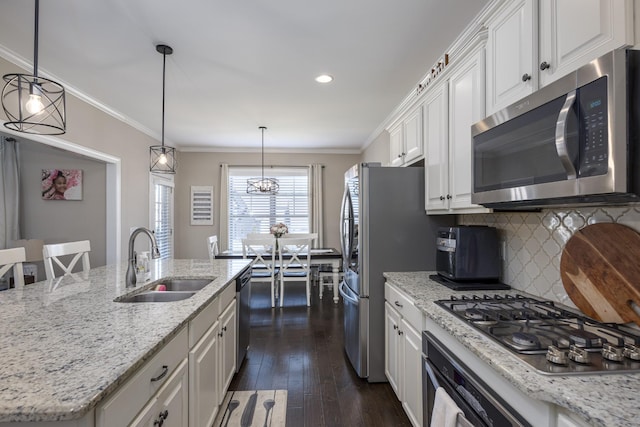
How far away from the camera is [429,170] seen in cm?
234

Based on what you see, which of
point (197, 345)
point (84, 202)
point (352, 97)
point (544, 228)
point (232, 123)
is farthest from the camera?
point (232, 123)

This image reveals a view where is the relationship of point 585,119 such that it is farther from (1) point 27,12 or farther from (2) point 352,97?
(1) point 27,12

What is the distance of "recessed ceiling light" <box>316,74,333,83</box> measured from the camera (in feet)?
9.96

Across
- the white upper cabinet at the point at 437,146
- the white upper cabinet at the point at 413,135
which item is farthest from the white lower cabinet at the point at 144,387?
the white upper cabinet at the point at 413,135

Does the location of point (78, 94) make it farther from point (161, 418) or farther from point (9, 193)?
point (161, 418)

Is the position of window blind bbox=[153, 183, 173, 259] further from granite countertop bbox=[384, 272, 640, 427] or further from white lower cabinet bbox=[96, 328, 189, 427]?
granite countertop bbox=[384, 272, 640, 427]

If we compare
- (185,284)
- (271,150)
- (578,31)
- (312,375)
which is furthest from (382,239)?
(271,150)

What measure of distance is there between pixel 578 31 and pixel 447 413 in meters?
1.43

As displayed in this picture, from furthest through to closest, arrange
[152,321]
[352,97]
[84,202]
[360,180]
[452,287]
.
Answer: [84,202] < [352,97] < [360,180] < [452,287] < [152,321]

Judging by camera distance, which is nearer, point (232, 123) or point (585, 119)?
point (585, 119)

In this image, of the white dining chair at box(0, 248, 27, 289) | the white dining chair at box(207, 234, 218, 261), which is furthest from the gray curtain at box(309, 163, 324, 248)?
the white dining chair at box(0, 248, 27, 289)

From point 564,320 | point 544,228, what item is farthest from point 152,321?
point 544,228

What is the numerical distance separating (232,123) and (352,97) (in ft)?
6.22

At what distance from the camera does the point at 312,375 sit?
263cm
